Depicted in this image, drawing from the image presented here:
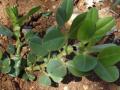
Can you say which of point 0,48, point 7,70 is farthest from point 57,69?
point 0,48

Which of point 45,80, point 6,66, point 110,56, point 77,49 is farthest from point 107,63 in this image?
point 6,66

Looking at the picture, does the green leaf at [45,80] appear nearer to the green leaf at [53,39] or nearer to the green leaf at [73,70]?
the green leaf at [73,70]

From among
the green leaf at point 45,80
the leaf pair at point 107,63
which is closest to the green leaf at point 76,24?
the leaf pair at point 107,63

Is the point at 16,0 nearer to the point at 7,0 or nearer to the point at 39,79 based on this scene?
the point at 7,0

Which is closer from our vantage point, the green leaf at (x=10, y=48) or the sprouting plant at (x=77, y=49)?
the sprouting plant at (x=77, y=49)

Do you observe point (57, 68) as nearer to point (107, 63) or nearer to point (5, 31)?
point (107, 63)

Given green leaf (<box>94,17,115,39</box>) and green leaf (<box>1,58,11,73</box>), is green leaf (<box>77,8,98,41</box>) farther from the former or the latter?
green leaf (<box>1,58,11,73</box>)

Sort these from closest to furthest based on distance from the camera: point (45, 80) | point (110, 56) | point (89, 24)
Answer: point (89, 24) → point (110, 56) → point (45, 80)
